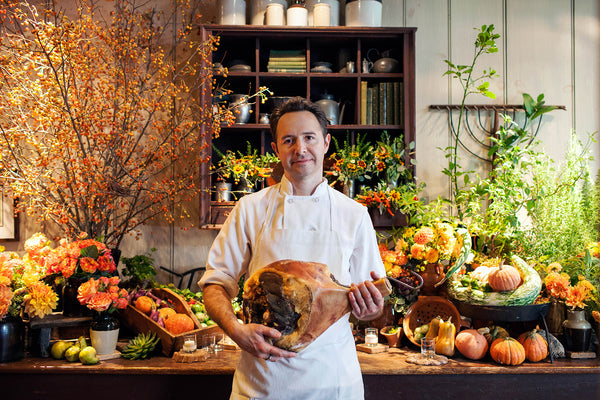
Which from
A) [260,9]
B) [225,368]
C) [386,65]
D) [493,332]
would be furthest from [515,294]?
[260,9]

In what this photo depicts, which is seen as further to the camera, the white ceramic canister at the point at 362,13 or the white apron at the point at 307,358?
the white ceramic canister at the point at 362,13

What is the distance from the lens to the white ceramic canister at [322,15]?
291cm

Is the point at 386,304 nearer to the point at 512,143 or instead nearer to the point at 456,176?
the point at 456,176

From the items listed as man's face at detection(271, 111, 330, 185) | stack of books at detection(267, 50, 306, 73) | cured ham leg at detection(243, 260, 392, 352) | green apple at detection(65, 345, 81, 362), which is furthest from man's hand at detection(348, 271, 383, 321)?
stack of books at detection(267, 50, 306, 73)

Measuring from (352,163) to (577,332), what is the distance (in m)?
1.45

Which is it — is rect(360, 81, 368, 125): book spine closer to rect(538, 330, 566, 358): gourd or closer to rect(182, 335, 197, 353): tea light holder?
rect(538, 330, 566, 358): gourd

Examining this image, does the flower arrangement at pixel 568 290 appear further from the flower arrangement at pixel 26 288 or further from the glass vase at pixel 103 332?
the flower arrangement at pixel 26 288

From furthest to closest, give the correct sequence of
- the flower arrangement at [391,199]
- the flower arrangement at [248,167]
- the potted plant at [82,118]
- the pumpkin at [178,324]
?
1. the flower arrangement at [248,167]
2. the flower arrangement at [391,199]
3. the potted plant at [82,118]
4. the pumpkin at [178,324]

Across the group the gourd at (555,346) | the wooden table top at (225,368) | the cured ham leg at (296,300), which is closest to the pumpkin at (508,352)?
the wooden table top at (225,368)

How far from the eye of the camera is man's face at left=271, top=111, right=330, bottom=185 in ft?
4.45

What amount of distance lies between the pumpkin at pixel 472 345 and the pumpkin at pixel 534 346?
0.57 feet

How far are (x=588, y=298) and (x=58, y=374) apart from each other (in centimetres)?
256

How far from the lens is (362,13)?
115 inches

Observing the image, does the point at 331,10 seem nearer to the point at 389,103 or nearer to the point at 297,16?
the point at 297,16
